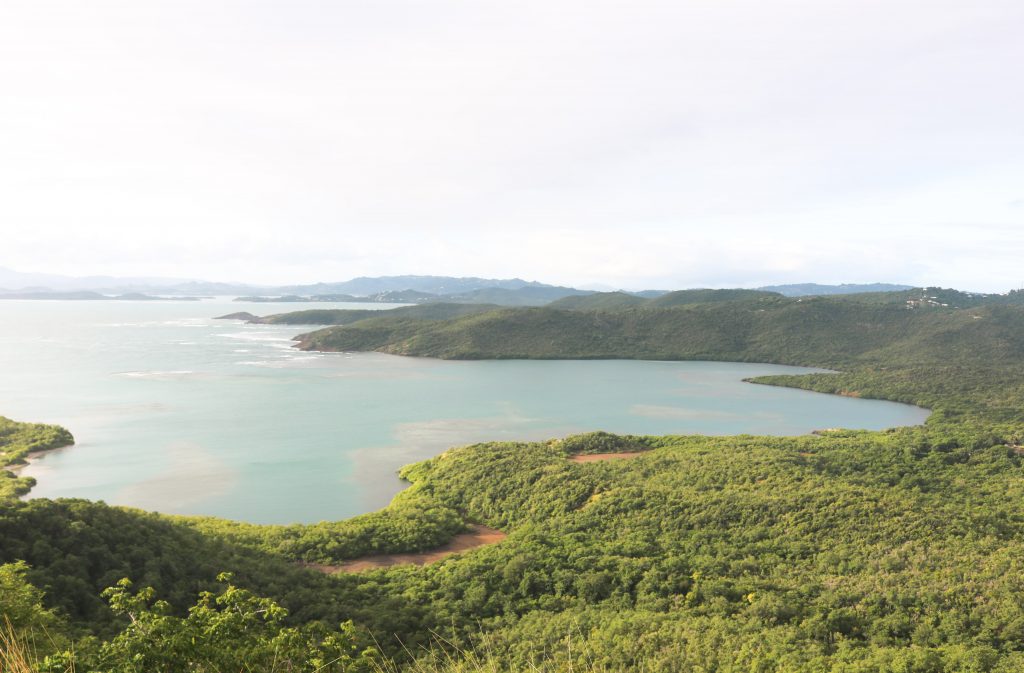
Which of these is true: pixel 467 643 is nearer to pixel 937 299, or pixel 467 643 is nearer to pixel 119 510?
pixel 119 510

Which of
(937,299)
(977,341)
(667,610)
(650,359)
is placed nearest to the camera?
(667,610)

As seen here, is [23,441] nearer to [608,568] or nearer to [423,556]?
[423,556]

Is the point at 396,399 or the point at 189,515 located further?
the point at 396,399

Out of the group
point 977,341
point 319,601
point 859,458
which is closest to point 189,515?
point 319,601

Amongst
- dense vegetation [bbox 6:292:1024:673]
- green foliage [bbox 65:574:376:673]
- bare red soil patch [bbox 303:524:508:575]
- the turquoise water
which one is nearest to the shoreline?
the turquoise water

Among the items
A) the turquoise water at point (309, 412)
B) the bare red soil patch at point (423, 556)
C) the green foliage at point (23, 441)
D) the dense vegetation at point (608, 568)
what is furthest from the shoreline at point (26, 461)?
the bare red soil patch at point (423, 556)

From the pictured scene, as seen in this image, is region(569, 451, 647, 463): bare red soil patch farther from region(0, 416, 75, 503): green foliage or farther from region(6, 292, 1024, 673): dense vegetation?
region(0, 416, 75, 503): green foliage
